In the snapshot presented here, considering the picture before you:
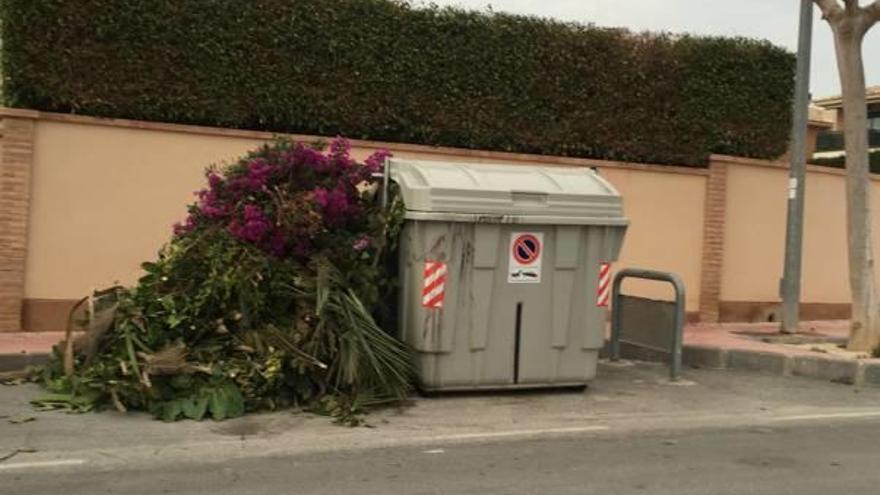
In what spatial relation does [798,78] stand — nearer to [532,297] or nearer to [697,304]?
[697,304]

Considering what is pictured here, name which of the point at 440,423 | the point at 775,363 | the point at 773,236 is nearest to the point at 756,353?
the point at 775,363

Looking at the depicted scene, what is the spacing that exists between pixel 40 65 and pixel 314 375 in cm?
481

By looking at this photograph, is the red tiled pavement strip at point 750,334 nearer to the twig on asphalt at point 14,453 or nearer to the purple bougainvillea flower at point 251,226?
the purple bougainvillea flower at point 251,226

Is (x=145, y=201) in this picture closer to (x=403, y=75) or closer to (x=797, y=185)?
(x=403, y=75)

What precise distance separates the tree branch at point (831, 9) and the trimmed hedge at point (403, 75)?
254 cm

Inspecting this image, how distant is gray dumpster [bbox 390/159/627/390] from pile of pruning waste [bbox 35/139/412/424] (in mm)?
302

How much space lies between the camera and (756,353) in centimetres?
1043

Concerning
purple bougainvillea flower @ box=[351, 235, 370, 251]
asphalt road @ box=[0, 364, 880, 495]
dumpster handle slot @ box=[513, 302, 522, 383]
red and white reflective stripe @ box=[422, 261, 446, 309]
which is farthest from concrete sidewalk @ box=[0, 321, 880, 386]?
red and white reflective stripe @ box=[422, 261, 446, 309]

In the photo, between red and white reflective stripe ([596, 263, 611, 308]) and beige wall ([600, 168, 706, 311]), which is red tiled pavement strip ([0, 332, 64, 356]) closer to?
red and white reflective stripe ([596, 263, 611, 308])

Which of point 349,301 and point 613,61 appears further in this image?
point 613,61

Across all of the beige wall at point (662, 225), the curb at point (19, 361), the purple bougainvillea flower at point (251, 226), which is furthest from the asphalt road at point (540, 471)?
the beige wall at point (662, 225)

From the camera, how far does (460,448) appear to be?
6.54 meters

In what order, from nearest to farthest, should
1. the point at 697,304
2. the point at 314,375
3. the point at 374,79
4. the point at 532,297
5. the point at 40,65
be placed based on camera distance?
1. the point at 314,375
2. the point at 532,297
3. the point at 40,65
4. the point at 374,79
5. the point at 697,304

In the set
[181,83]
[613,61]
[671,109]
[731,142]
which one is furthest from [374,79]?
[731,142]
